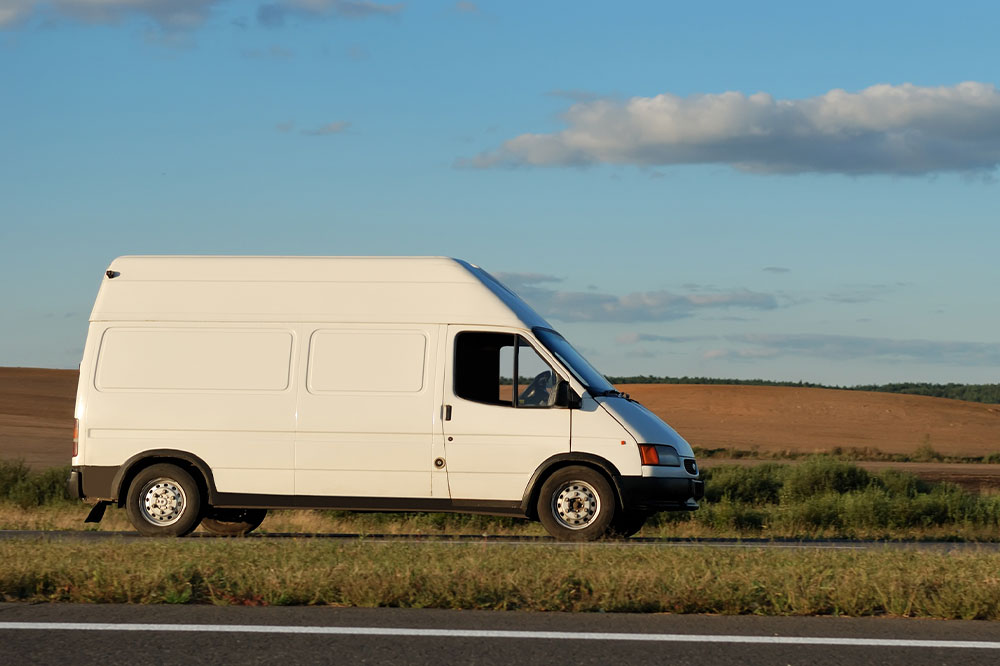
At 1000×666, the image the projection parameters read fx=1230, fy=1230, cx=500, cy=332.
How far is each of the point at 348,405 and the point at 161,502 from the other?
217 cm

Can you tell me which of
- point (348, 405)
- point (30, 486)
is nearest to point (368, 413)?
point (348, 405)

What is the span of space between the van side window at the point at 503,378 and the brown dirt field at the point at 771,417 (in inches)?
1168

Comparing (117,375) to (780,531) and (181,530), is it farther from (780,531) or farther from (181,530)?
(780,531)

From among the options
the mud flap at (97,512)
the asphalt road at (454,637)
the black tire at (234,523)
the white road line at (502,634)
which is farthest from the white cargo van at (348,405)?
the white road line at (502,634)

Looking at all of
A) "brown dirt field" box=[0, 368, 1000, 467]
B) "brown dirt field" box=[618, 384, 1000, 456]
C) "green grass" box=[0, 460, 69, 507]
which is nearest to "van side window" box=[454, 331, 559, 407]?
"green grass" box=[0, 460, 69, 507]

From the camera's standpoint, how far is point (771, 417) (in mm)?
68625

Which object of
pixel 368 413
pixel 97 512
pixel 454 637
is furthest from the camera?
Result: pixel 97 512

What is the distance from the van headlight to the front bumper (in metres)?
0.16

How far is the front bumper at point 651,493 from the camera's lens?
11625 mm

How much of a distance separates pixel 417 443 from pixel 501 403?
897 mm

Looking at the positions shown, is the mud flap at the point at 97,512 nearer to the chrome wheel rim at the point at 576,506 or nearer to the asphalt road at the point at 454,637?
the chrome wheel rim at the point at 576,506

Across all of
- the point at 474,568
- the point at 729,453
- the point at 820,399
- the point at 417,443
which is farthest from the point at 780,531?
the point at 820,399

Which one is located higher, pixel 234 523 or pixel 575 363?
pixel 575 363

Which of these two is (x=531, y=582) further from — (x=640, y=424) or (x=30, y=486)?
(x=30, y=486)
